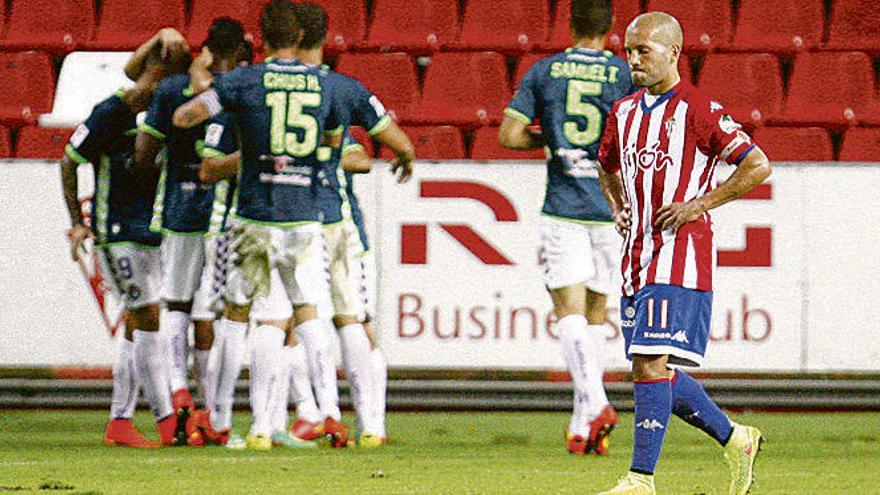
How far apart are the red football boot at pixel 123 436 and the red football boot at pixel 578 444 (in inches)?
72.8

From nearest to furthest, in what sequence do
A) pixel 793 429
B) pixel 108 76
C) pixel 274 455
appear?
pixel 274 455, pixel 793 429, pixel 108 76

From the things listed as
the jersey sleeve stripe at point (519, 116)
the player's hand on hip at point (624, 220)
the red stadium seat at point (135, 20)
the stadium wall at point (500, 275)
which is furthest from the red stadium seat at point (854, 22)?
the player's hand on hip at point (624, 220)

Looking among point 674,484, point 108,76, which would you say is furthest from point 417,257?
point 674,484

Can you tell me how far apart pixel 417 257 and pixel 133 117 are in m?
2.00

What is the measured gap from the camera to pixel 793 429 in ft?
29.0

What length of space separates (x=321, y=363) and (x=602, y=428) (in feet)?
4.12

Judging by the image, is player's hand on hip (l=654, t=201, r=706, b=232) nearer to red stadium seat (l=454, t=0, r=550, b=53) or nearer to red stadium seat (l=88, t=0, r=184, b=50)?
red stadium seat (l=454, t=0, r=550, b=53)

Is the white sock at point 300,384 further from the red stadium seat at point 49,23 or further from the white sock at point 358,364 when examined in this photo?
the red stadium seat at point 49,23

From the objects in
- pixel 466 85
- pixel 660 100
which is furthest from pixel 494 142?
pixel 660 100

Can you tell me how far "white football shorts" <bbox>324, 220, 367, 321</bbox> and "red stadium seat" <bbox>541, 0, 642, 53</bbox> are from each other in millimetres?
3845

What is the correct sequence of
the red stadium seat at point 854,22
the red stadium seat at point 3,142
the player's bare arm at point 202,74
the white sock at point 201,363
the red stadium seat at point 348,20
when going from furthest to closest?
the red stadium seat at point 348,20, the red stadium seat at point 854,22, the red stadium seat at point 3,142, the white sock at point 201,363, the player's bare arm at point 202,74

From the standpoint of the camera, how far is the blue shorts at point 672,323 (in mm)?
5488

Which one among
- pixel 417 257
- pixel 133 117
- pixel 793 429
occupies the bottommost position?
pixel 793 429

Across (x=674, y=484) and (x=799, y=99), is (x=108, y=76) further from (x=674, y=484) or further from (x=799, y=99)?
(x=674, y=484)
